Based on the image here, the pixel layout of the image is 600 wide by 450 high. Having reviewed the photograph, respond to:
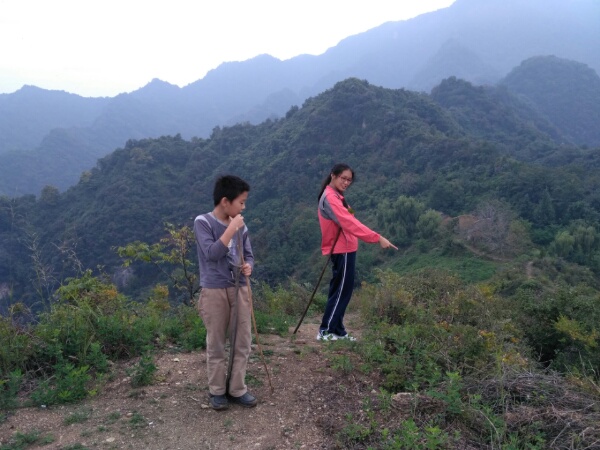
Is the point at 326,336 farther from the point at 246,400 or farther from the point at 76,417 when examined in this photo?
the point at 76,417

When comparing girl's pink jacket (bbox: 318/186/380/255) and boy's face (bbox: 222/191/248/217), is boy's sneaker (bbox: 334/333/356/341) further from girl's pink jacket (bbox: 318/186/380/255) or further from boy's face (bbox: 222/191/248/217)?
boy's face (bbox: 222/191/248/217)

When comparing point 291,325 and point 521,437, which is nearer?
point 521,437

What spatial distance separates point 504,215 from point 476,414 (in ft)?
77.5

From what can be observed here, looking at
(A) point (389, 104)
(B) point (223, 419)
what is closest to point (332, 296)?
(B) point (223, 419)

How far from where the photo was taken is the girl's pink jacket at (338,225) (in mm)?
3699

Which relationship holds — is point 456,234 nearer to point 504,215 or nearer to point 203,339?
point 504,215

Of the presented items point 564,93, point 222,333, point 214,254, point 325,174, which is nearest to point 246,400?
point 222,333

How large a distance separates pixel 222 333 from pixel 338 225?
1.46 metres

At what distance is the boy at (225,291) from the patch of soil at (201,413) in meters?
0.15

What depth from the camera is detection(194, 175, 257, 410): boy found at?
2787mm

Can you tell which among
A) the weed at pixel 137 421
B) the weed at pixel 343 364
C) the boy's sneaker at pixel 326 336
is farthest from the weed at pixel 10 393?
the boy's sneaker at pixel 326 336

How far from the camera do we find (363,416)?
9.27ft

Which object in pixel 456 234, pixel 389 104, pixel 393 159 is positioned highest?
pixel 389 104

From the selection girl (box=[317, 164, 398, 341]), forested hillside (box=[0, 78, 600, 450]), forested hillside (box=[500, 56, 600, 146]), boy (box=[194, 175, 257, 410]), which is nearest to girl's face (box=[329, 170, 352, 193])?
girl (box=[317, 164, 398, 341])
